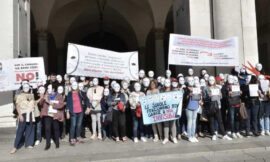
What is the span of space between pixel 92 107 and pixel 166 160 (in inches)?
113

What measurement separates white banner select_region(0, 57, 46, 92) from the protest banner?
11.0 ft

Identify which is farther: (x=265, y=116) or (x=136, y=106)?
(x=265, y=116)

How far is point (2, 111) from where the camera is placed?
8719mm

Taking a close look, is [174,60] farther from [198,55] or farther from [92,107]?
[92,107]

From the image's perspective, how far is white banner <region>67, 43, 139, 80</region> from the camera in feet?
26.7

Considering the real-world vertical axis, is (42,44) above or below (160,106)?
above

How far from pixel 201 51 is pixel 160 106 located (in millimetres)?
3075

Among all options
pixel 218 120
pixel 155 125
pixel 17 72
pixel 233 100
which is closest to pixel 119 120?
pixel 155 125

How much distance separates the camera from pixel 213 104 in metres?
7.13

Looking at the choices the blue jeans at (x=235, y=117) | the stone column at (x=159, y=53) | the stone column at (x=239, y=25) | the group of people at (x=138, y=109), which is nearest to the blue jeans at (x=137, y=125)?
the group of people at (x=138, y=109)

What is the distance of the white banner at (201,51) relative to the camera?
28.8 feet

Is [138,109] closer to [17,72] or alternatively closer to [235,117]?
[235,117]

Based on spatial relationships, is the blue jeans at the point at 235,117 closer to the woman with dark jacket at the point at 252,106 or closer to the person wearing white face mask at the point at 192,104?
the woman with dark jacket at the point at 252,106

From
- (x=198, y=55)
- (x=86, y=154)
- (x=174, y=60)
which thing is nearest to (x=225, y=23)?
(x=198, y=55)
